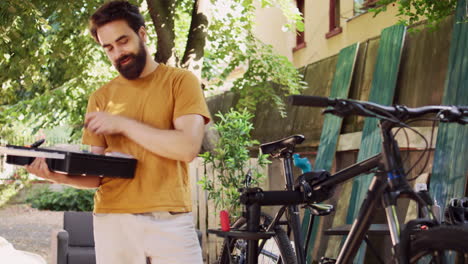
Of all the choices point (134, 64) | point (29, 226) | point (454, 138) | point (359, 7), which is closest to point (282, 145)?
point (134, 64)

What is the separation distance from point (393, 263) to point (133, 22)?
1.15 meters

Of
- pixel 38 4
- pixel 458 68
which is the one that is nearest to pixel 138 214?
pixel 458 68

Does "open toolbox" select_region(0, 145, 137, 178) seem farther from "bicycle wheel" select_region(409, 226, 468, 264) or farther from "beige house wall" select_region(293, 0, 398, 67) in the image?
"beige house wall" select_region(293, 0, 398, 67)

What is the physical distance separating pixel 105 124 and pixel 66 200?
16.7 metres

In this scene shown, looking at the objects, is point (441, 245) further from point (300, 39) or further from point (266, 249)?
point (300, 39)

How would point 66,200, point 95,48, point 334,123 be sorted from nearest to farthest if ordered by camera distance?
point 334,123 < point 95,48 < point 66,200

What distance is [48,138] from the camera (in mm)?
23453

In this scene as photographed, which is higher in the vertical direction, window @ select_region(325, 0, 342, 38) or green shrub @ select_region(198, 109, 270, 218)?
window @ select_region(325, 0, 342, 38)

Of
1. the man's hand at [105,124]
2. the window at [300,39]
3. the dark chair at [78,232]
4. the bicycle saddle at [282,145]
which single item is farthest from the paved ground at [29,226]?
the man's hand at [105,124]

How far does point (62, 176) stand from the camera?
2547 millimetres

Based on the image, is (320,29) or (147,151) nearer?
(147,151)

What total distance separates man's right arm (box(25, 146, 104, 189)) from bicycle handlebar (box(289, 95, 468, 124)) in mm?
834

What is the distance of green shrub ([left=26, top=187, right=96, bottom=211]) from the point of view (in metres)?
18.0

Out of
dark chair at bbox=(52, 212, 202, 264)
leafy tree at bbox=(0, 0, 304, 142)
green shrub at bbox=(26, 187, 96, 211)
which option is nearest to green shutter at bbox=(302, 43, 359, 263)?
leafy tree at bbox=(0, 0, 304, 142)
